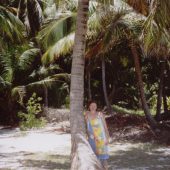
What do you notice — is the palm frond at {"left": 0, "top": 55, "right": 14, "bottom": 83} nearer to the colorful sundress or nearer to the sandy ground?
the sandy ground

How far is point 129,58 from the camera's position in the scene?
2373 cm

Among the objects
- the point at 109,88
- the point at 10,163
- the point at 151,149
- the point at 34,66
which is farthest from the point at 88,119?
the point at 109,88

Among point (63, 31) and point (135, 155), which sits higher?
point (63, 31)

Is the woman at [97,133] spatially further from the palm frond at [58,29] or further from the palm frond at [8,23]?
the palm frond at [58,29]

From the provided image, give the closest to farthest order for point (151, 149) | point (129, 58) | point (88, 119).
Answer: point (88, 119), point (151, 149), point (129, 58)

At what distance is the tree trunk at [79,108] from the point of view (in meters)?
7.79

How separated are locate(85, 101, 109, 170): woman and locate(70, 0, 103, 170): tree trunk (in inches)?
6.0

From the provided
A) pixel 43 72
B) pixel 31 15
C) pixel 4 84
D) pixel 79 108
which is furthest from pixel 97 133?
pixel 31 15

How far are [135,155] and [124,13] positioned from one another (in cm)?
548

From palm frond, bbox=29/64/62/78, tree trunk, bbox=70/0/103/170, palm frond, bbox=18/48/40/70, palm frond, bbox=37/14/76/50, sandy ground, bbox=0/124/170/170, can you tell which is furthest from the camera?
palm frond, bbox=29/64/62/78

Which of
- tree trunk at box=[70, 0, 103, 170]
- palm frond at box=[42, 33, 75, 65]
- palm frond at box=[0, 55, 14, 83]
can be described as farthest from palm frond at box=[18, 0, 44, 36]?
tree trunk at box=[70, 0, 103, 170]

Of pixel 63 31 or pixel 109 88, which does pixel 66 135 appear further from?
A: pixel 109 88

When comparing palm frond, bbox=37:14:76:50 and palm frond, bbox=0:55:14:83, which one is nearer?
palm frond, bbox=37:14:76:50

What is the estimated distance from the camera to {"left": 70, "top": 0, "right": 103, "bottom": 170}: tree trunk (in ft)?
25.6
